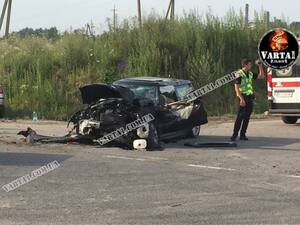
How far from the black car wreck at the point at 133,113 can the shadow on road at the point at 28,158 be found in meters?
1.58

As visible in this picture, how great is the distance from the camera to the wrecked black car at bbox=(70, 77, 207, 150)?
12477mm

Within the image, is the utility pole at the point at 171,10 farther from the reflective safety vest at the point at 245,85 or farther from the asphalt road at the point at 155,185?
the asphalt road at the point at 155,185

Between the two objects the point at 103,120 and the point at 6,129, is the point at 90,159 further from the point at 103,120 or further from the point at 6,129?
the point at 6,129

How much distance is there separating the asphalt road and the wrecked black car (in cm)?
41

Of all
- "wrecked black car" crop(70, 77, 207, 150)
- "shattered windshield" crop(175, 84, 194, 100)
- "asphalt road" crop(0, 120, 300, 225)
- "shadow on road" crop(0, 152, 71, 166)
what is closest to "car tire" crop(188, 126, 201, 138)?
"wrecked black car" crop(70, 77, 207, 150)

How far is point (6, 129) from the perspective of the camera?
16453 mm

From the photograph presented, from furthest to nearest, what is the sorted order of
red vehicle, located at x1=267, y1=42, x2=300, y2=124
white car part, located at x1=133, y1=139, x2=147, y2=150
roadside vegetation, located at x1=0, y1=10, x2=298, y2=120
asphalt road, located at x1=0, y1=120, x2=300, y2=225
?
1. roadside vegetation, located at x1=0, y1=10, x2=298, y2=120
2. red vehicle, located at x1=267, y1=42, x2=300, y2=124
3. white car part, located at x1=133, y1=139, x2=147, y2=150
4. asphalt road, located at x1=0, y1=120, x2=300, y2=225

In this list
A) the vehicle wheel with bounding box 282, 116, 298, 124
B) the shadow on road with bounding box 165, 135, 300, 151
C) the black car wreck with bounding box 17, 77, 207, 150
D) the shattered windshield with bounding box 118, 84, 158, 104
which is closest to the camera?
the black car wreck with bounding box 17, 77, 207, 150

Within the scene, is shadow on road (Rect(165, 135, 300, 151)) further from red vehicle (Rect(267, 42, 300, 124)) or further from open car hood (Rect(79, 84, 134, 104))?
red vehicle (Rect(267, 42, 300, 124))

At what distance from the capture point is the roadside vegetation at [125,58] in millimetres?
22844

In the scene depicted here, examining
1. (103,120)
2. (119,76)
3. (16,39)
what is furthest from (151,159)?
(16,39)

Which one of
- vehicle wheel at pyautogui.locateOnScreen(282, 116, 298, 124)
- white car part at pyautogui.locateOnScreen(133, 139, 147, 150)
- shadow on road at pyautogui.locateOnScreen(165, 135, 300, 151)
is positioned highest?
vehicle wheel at pyautogui.locateOnScreen(282, 116, 298, 124)

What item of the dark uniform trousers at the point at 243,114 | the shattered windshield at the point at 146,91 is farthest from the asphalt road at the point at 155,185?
the shattered windshield at the point at 146,91

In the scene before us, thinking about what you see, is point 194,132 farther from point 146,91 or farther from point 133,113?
point 133,113
